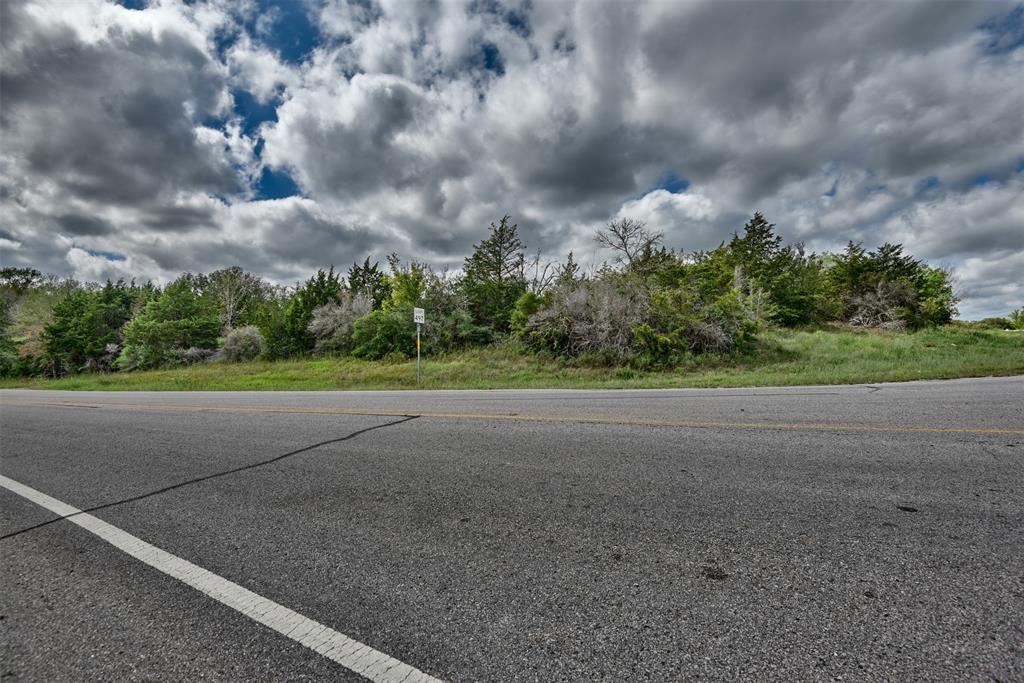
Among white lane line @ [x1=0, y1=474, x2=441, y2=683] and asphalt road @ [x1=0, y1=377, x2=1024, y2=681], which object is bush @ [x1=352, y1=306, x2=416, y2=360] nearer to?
asphalt road @ [x1=0, y1=377, x2=1024, y2=681]

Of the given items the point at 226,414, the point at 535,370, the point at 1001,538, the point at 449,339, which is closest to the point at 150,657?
the point at 1001,538

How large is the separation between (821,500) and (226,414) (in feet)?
31.7

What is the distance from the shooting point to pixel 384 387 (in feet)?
50.8

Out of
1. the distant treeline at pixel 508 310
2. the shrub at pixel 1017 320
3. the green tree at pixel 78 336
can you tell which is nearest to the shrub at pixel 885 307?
the distant treeline at pixel 508 310

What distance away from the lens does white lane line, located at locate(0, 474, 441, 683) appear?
5.26 ft

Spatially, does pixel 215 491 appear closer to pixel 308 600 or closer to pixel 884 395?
pixel 308 600

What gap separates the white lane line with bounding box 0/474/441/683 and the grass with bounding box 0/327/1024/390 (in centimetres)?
1102

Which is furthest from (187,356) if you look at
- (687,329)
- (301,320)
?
(687,329)

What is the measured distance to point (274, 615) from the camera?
1.96 meters

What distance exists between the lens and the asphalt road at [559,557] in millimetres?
1646

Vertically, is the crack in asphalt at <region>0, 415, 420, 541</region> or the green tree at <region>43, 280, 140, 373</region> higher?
the green tree at <region>43, 280, 140, 373</region>

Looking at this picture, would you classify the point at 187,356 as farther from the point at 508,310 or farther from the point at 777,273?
the point at 777,273

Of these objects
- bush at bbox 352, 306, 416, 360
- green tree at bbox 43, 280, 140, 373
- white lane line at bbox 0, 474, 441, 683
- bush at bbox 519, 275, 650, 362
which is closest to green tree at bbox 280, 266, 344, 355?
bush at bbox 352, 306, 416, 360

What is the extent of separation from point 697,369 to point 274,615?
1548 centimetres
